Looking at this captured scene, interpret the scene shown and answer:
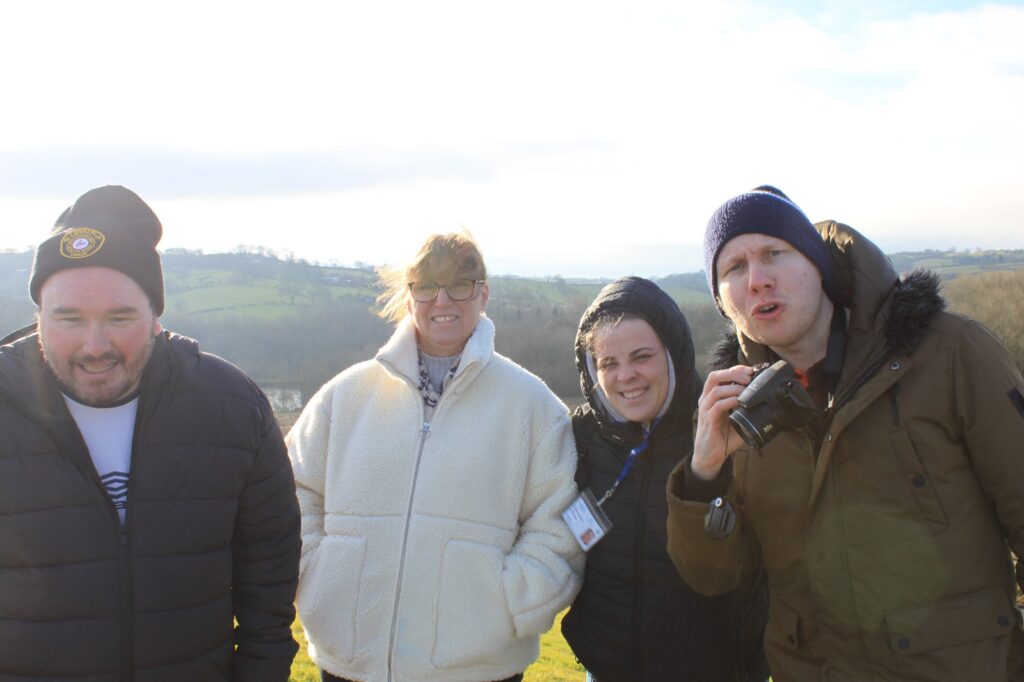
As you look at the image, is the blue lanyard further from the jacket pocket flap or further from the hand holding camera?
the jacket pocket flap

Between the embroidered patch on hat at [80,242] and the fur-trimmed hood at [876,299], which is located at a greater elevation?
the embroidered patch on hat at [80,242]

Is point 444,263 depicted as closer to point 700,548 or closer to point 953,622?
point 700,548

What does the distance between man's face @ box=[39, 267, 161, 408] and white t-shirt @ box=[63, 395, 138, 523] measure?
0.15ft

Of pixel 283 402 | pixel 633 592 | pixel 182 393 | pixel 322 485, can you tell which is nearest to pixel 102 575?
pixel 182 393

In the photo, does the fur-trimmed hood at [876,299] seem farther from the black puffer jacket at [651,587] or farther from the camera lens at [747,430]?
the black puffer jacket at [651,587]

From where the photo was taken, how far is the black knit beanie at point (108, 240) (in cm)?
244

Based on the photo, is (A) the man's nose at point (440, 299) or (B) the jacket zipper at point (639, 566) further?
(A) the man's nose at point (440, 299)

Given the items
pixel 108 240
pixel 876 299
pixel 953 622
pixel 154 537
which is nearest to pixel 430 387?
pixel 154 537

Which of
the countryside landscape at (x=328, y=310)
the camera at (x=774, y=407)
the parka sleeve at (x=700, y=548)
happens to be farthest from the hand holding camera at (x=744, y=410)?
the countryside landscape at (x=328, y=310)

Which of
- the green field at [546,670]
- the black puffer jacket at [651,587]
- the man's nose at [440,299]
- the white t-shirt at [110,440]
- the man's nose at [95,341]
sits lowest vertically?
the green field at [546,670]

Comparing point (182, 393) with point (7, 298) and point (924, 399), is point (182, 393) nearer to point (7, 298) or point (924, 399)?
point (924, 399)

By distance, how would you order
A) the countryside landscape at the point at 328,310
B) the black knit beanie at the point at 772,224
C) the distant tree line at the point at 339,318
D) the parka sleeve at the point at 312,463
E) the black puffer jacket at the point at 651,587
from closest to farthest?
the black knit beanie at the point at 772,224 < the black puffer jacket at the point at 651,587 < the parka sleeve at the point at 312,463 < the distant tree line at the point at 339,318 < the countryside landscape at the point at 328,310

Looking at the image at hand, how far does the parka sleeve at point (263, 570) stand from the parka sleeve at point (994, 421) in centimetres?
229

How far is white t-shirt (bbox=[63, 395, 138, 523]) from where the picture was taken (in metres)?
2.48
